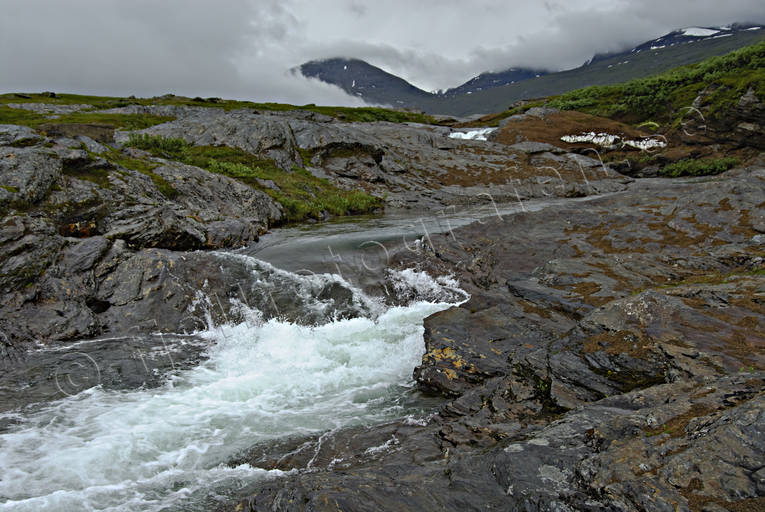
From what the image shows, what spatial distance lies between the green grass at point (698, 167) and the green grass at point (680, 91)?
824cm

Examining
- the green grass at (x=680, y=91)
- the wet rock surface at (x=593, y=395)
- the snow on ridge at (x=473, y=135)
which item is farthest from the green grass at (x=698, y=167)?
the wet rock surface at (x=593, y=395)

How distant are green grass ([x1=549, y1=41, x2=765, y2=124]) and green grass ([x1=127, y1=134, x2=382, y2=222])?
4610 centimetres

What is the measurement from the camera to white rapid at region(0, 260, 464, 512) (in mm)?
6266

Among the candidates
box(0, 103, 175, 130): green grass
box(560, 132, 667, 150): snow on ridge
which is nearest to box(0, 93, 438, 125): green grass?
box(0, 103, 175, 130): green grass

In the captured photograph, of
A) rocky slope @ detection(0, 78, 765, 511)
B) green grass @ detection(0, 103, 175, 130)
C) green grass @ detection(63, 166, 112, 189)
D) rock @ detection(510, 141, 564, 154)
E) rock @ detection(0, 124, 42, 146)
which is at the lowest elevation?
rocky slope @ detection(0, 78, 765, 511)

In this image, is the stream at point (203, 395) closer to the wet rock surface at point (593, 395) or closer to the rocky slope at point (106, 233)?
the wet rock surface at point (593, 395)

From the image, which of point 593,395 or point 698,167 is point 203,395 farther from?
point 698,167

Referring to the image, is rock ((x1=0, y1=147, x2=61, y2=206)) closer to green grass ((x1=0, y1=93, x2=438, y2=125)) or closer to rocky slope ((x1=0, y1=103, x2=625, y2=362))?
rocky slope ((x1=0, y1=103, x2=625, y2=362))

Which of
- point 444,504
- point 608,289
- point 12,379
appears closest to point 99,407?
point 12,379

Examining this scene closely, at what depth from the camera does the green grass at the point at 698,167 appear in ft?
136

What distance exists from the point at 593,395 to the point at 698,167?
5000 centimetres

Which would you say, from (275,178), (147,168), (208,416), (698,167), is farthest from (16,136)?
(698,167)

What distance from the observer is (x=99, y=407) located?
872 centimetres

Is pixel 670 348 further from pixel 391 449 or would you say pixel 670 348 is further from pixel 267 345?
pixel 267 345
